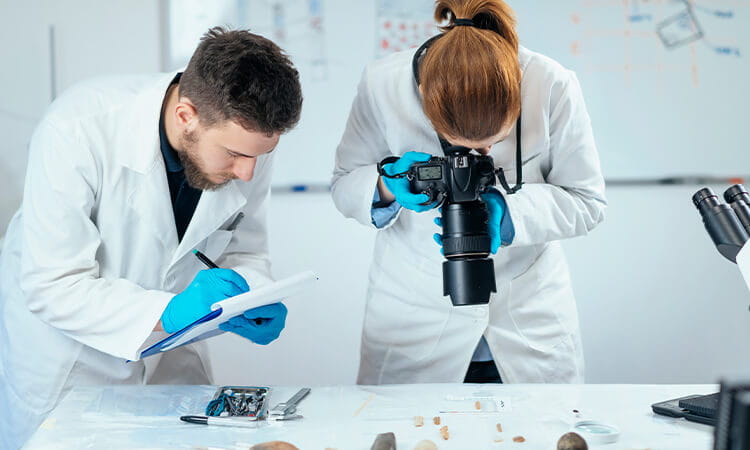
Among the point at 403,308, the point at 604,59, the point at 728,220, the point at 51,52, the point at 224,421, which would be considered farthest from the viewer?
the point at 604,59

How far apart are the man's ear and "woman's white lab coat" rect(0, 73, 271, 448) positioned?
0.07 metres

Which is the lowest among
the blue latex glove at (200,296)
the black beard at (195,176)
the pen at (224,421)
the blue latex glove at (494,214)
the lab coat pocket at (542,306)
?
the pen at (224,421)

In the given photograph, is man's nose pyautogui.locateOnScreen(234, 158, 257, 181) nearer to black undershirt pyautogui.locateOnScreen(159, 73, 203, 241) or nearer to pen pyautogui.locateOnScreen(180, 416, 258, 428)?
black undershirt pyautogui.locateOnScreen(159, 73, 203, 241)

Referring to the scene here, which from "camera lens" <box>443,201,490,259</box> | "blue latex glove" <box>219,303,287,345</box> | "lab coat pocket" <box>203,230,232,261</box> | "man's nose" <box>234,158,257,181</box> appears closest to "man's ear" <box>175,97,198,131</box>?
"man's nose" <box>234,158,257,181</box>

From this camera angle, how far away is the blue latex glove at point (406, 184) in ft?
4.81

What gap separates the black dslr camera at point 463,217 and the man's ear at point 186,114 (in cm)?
43

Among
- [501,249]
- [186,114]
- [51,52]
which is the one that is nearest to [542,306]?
[501,249]

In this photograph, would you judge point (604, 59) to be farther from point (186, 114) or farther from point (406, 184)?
point (186, 114)

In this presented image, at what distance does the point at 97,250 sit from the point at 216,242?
0.81 feet

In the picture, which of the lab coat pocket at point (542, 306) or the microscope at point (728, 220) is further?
the lab coat pocket at point (542, 306)

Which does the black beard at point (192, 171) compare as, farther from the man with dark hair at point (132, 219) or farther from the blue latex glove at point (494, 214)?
the blue latex glove at point (494, 214)

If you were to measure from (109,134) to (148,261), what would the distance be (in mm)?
263

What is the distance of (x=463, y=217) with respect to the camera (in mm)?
1382

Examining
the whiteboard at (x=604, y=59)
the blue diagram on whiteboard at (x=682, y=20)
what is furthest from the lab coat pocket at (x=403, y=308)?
the blue diagram on whiteboard at (x=682, y=20)
